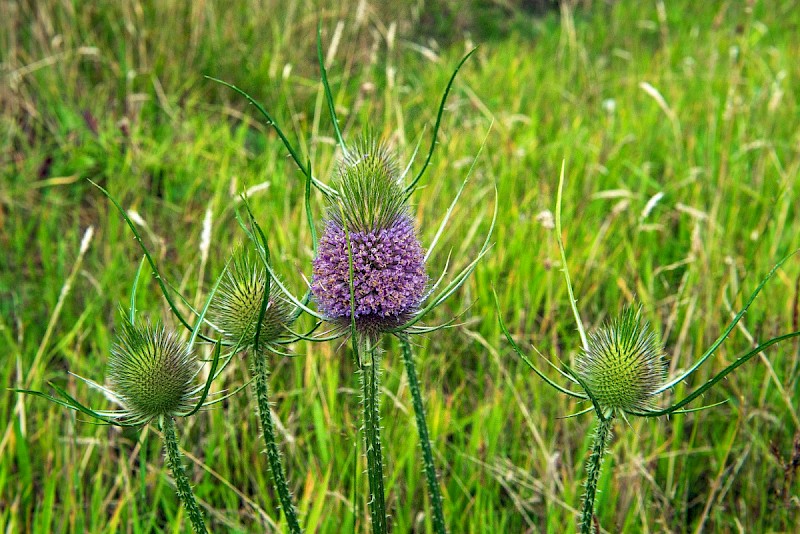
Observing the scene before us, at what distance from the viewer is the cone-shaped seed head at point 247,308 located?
48.8 inches

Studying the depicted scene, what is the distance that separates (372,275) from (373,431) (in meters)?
0.24

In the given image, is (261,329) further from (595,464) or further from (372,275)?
(595,464)

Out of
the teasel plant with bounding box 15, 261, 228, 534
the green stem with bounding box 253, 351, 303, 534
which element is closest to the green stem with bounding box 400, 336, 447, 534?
the green stem with bounding box 253, 351, 303, 534

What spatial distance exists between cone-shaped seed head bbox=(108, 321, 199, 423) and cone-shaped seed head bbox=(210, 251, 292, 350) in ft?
0.29

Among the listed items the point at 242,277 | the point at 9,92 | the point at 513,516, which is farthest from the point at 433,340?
the point at 9,92

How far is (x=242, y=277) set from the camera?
129cm

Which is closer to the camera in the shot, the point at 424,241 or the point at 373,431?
the point at 373,431

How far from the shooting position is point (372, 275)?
117 cm

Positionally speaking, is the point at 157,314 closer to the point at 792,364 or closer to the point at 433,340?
the point at 433,340

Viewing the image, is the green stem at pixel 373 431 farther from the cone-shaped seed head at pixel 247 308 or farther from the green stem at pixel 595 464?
the green stem at pixel 595 464

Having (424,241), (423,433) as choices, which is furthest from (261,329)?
(424,241)

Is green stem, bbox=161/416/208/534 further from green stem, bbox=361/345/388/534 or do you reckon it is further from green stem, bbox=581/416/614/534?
green stem, bbox=581/416/614/534

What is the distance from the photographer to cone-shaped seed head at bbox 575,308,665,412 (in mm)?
1160

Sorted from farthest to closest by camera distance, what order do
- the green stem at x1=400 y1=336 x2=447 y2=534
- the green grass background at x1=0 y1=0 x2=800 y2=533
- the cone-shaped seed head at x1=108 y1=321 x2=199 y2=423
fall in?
the green grass background at x1=0 y1=0 x2=800 y2=533 → the green stem at x1=400 y1=336 x2=447 y2=534 → the cone-shaped seed head at x1=108 y1=321 x2=199 y2=423
